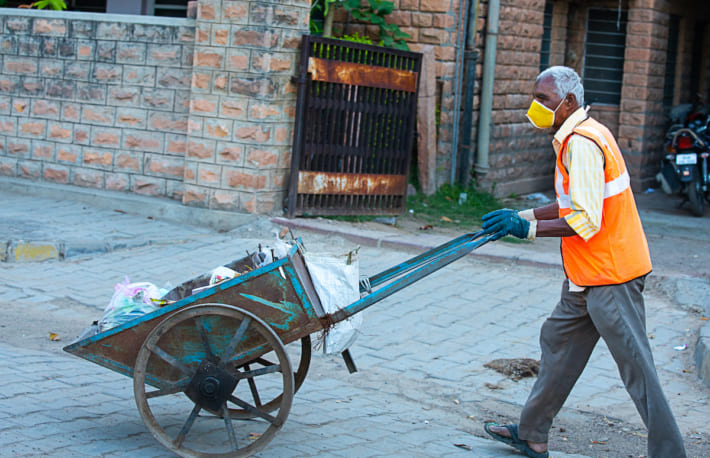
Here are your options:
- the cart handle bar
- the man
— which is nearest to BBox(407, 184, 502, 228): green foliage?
the cart handle bar

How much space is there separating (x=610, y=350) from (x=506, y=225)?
755mm

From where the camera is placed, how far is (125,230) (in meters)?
8.79

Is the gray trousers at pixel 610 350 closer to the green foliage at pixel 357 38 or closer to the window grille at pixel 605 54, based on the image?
the green foliage at pixel 357 38

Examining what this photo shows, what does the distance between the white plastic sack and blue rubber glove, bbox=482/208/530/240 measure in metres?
0.67

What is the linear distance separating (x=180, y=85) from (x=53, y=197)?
2.13 meters

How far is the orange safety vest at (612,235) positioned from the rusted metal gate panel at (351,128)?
522cm

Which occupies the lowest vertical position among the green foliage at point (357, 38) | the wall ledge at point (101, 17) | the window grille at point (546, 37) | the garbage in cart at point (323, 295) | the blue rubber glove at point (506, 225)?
the garbage in cart at point (323, 295)

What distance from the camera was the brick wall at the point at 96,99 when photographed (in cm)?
948

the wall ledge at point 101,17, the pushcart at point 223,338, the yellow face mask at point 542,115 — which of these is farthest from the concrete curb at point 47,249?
the yellow face mask at point 542,115

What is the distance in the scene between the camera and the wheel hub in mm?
3797

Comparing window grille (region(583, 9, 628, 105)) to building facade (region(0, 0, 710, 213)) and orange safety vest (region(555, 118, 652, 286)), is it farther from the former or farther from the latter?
orange safety vest (region(555, 118, 652, 286))

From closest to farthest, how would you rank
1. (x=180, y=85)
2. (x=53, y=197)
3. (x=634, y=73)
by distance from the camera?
(x=180, y=85) → (x=53, y=197) → (x=634, y=73)

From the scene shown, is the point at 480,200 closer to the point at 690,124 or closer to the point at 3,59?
the point at 690,124

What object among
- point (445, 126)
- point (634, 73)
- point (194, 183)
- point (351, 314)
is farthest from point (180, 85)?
point (634, 73)
